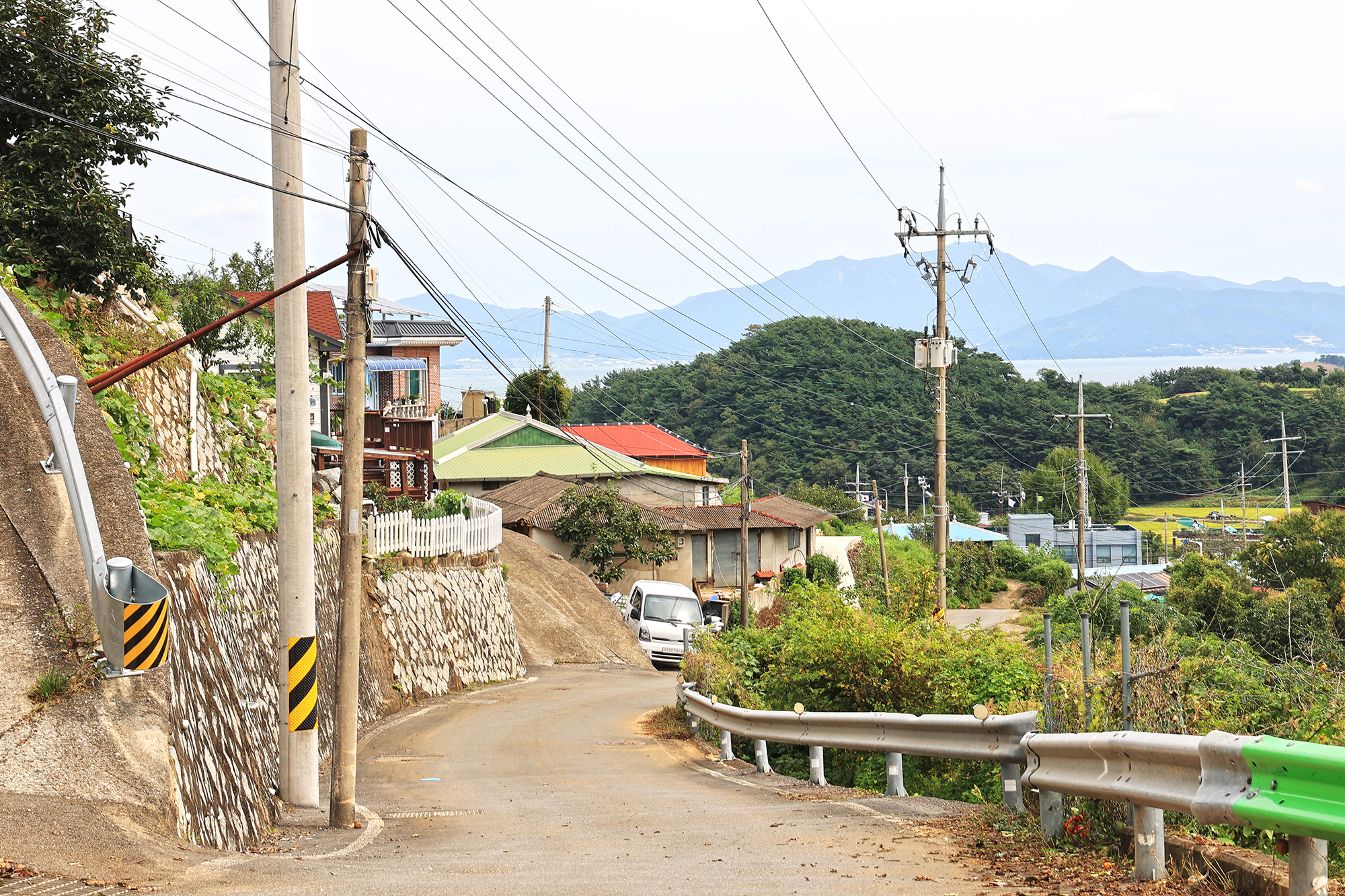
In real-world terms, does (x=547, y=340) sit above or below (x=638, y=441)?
above

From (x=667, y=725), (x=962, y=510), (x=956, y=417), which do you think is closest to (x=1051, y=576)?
(x=956, y=417)

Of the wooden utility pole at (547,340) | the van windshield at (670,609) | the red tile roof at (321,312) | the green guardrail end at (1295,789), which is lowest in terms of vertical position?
the van windshield at (670,609)

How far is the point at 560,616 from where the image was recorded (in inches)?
1379

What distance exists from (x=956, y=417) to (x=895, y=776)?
83.6m

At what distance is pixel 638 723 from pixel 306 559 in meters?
8.88

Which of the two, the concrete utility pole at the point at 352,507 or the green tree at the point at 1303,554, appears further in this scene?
the green tree at the point at 1303,554

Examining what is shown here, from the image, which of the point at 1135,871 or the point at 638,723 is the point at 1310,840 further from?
the point at 638,723

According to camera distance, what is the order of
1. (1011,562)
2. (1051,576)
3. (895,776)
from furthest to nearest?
(1011,562)
(1051,576)
(895,776)

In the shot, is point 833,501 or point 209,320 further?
point 833,501

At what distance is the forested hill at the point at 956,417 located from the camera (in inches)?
3467

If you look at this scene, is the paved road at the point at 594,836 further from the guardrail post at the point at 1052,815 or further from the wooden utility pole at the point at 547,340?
the wooden utility pole at the point at 547,340

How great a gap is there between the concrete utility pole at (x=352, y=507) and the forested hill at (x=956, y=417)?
77652mm

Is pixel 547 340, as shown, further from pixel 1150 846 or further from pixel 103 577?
pixel 1150 846

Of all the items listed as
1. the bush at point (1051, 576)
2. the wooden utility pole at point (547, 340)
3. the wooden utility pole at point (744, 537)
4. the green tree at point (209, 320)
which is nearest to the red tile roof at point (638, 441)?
the wooden utility pole at point (547, 340)
